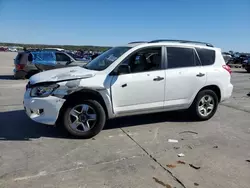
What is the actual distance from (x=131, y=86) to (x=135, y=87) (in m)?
0.09

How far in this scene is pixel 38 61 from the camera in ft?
48.1

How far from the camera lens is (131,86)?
5.18 m

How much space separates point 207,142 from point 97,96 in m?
2.24

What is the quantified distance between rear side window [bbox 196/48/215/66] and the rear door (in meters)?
0.14

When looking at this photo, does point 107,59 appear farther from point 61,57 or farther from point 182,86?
point 61,57

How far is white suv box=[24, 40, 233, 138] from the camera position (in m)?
4.78

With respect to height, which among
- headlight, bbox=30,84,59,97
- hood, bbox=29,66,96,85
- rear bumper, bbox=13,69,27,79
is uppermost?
hood, bbox=29,66,96,85

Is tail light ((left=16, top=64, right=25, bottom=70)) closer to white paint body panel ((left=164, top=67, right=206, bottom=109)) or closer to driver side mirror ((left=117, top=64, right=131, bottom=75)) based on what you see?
driver side mirror ((left=117, top=64, right=131, bottom=75))

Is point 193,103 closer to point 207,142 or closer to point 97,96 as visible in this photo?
point 207,142

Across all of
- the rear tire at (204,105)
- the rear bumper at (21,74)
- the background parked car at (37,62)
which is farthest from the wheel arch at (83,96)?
the rear bumper at (21,74)

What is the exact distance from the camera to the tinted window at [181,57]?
575cm

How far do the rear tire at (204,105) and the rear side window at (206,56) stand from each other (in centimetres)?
69

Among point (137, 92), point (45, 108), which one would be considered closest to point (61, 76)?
point (45, 108)

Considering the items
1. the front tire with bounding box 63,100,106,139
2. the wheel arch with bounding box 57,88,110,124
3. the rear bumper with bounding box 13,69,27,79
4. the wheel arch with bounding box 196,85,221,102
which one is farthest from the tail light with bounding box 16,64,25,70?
the wheel arch with bounding box 196,85,221,102
